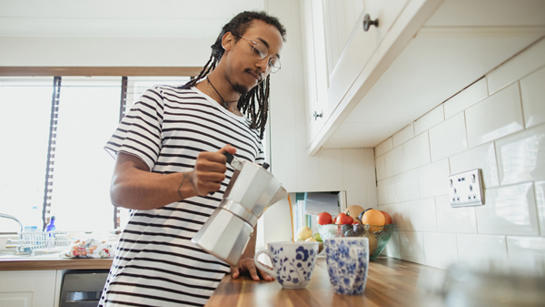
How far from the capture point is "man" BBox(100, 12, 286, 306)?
2.04ft

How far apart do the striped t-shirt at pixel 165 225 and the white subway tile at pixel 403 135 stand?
2.23 ft

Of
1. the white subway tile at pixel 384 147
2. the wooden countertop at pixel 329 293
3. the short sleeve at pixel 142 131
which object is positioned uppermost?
the white subway tile at pixel 384 147

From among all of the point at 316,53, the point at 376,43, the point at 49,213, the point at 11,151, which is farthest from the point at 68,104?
the point at 376,43

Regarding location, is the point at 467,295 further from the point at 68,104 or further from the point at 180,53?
the point at 68,104

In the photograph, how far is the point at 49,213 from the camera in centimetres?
236

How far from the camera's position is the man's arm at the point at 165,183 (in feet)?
1.82

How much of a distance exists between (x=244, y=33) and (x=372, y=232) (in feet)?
2.45

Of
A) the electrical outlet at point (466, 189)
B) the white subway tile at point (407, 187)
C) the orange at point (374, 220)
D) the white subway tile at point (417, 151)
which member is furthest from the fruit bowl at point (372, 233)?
the electrical outlet at point (466, 189)

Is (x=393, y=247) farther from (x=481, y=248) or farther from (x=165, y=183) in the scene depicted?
(x=165, y=183)

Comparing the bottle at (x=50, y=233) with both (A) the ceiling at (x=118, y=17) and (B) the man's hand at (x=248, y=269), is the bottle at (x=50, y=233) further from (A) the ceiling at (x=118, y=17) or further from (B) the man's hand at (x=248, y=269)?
(B) the man's hand at (x=248, y=269)

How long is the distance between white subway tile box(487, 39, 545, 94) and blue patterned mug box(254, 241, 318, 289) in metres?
0.49

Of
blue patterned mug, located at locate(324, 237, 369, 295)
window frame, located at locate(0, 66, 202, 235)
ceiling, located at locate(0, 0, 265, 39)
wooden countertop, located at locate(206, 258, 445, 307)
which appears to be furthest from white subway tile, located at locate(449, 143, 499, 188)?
window frame, located at locate(0, 66, 202, 235)

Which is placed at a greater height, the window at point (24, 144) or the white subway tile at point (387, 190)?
the window at point (24, 144)

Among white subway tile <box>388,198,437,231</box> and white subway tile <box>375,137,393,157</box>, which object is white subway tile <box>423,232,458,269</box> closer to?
white subway tile <box>388,198,437,231</box>
